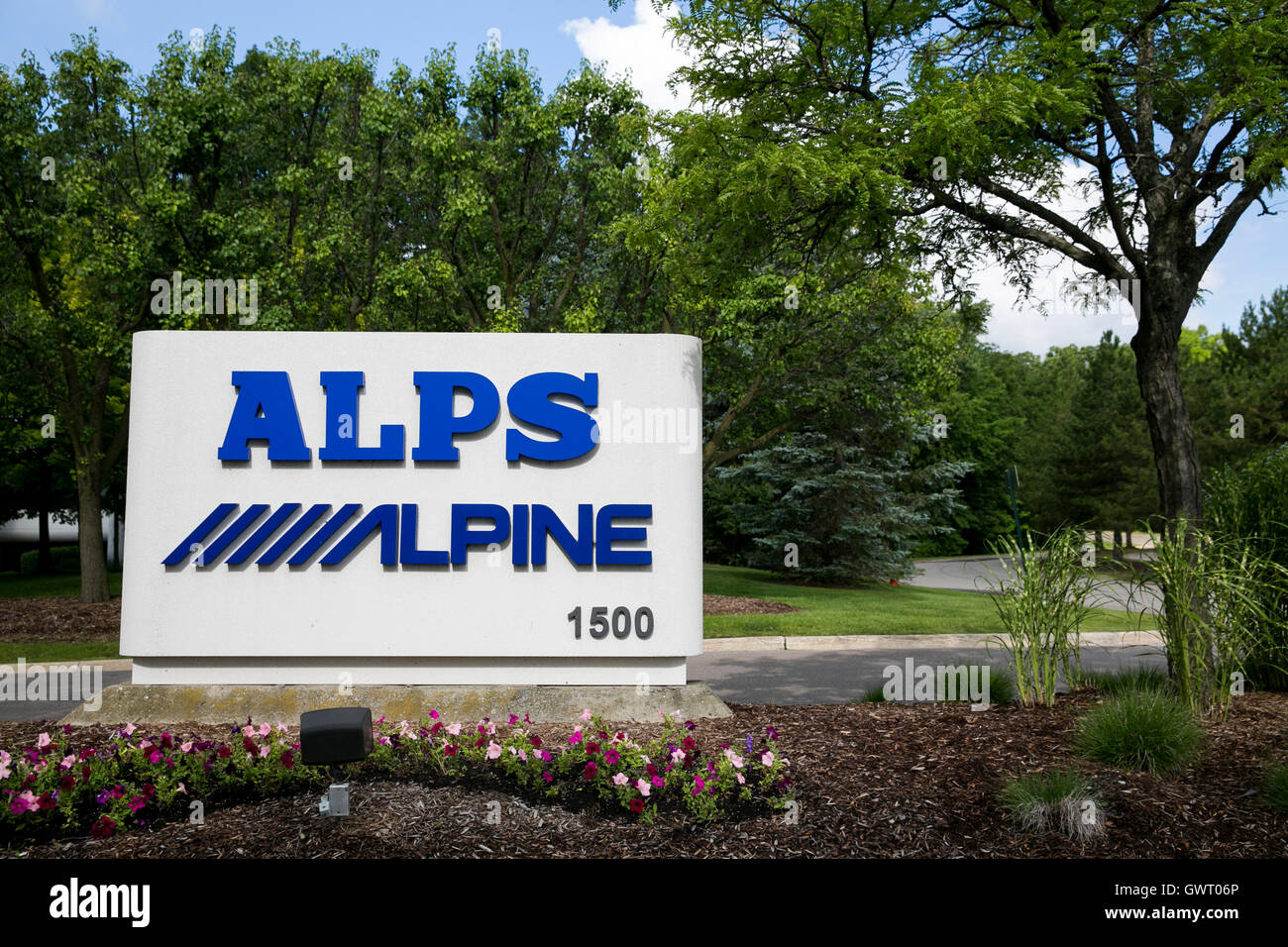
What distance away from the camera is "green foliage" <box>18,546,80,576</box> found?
105ft

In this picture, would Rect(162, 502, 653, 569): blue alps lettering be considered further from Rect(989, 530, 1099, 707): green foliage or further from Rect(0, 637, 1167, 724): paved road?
Rect(989, 530, 1099, 707): green foliage

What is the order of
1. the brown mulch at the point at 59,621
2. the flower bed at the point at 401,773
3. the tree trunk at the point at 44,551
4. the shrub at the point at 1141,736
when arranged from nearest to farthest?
the flower bed at the point at 401,773
the shrub at the point at 1141,736
the brown mulch at the point at 59,621
the tree trunk at the point at 44,551

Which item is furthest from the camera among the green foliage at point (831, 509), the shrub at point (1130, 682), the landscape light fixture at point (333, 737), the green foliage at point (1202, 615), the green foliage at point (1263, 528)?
the green foliage at point (831, 509)

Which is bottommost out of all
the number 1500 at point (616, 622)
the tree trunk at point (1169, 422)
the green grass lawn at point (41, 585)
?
the green grass lawn at point (41, 585)

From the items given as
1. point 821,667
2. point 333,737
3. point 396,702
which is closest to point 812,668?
point 821,667

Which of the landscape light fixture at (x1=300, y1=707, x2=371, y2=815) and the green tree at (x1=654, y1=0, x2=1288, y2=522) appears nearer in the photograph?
the landscape light fixture at (x1=300, y1=707, x2=371, y2=815)

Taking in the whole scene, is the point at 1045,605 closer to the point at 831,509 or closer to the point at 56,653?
the point at 56,653

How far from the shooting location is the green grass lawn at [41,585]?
22.4 m

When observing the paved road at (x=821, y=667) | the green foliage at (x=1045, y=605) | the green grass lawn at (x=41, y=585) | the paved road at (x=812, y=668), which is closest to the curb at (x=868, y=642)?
the paved road at (x=812, y=668)

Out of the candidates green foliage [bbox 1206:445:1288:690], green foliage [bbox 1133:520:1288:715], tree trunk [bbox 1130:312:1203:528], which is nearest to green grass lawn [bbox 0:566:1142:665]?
green foliage [bbox 1206:445:1288:690]

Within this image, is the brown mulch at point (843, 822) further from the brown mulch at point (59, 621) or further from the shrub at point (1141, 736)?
the brown mulch at point (59, 621)

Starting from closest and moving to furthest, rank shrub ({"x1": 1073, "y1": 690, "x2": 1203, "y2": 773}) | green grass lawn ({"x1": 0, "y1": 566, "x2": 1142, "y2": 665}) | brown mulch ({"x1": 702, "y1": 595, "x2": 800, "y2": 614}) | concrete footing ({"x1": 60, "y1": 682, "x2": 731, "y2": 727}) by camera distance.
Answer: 1. shrub ({"x1": 1073, "y1": 690, "x2": 1203, "y2": 773})
2. concrete footing ({"x1": 60, "y1": 682, "x2": 731, "y2": 727})
3. green grass lawn ({"x1": 0, "y1": 566, "x2": 1142, "y2": 665})
4. brown mulch ({"x1": 702, "y1": 595, "x2": 800, "y2": 614})

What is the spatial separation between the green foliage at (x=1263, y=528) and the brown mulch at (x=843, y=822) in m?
2.00

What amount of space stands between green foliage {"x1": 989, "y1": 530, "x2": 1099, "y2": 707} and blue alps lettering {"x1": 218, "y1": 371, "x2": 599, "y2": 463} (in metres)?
3.45
